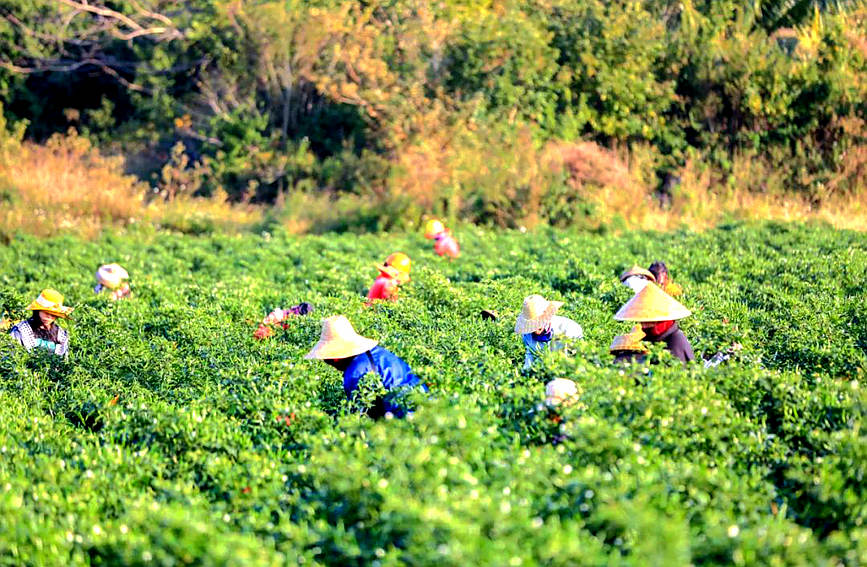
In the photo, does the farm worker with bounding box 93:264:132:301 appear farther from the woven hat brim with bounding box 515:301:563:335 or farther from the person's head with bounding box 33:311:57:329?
the woven hat brim with bounding box 515:301:563:335

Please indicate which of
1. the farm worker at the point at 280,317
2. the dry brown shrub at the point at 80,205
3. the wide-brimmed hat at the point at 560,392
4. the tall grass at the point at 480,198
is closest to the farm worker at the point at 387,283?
the farm worker at the point at 280,317

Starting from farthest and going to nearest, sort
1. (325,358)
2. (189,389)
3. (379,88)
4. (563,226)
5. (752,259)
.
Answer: (379,88), (563,226), (752,259), (189,389), (325,358)

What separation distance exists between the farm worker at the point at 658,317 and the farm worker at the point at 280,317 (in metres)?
4.00

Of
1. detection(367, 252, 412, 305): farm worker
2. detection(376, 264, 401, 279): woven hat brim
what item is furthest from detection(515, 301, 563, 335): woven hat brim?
detection(376, 264, 401, 279): woven hat brim

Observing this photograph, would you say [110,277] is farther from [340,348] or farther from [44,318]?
[340,348]

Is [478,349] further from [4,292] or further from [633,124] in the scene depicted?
[633,124]

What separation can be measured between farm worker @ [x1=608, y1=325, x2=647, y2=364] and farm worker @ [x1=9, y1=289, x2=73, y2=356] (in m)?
5.47

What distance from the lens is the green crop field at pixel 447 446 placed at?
4.82 m

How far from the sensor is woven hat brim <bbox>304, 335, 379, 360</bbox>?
7441 mm

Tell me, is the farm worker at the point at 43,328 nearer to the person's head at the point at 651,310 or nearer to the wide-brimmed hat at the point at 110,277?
the wide-brimmed hat at the point at 110,277

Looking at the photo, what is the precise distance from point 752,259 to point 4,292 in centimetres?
942

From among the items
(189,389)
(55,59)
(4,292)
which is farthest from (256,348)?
(55,59)

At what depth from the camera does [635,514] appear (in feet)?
15.5

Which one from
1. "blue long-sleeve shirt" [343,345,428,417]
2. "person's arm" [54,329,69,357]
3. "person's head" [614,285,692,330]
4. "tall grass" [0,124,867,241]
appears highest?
"person's head" [614,285,692,330]
